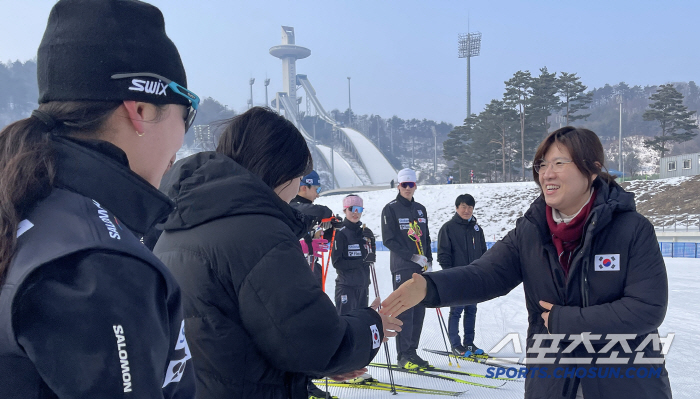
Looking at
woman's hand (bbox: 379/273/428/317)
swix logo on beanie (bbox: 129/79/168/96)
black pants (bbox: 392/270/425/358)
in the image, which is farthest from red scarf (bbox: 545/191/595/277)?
black pants (bbox: 392/270/425/358)

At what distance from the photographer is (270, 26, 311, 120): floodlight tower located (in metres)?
98.6

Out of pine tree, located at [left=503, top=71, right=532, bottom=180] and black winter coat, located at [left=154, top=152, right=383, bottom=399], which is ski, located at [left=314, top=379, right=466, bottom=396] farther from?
pine tree, located at [left=503, top=71, right=532, bottom=180]

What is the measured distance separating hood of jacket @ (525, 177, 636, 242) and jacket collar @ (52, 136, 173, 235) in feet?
5.53

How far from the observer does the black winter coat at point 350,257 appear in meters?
5.60

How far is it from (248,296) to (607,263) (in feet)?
4.75

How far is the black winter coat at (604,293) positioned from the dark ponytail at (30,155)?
5.79 feet

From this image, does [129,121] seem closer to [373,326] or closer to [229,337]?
[229,337]

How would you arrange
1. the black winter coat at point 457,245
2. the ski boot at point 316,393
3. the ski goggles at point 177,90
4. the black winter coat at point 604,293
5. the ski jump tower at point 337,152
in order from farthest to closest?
1. the ski jump tower at point 337,152
2. the black winter coat at point 457,245
3. the ski boot at point 316,393
4. the black winter coat at point 604,293
5. the ski goggles at point 177,90

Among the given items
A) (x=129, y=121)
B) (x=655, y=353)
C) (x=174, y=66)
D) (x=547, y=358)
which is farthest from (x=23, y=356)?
(x=655, y=353)

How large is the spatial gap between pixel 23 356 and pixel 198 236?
0.70m

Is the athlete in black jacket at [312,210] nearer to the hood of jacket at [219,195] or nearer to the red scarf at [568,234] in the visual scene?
the red scarf at [568,234]

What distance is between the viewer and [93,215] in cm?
66

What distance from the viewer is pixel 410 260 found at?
17.9ft

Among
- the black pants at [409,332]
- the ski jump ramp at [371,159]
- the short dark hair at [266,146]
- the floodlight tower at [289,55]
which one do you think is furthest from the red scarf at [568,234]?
the floodlight tower at [289,55]
